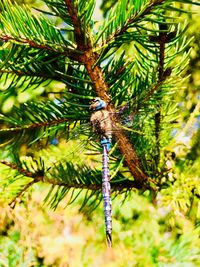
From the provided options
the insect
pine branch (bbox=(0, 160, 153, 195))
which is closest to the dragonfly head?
the insect

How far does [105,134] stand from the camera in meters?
0.44

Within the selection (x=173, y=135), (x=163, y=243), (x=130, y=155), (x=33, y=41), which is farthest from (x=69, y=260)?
(x=33, y=41)

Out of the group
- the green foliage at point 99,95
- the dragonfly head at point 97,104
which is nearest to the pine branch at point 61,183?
the green foliage at point 99,95

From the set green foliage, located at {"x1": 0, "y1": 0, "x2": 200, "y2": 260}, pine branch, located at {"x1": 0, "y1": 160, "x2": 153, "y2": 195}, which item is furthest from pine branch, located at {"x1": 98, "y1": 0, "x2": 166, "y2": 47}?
pine branch, located at {"x1": 0, "y1": 160, "x2": 153, "y2": 195}

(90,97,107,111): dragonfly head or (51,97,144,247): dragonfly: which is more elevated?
(90,97,107,111): dragonfly head

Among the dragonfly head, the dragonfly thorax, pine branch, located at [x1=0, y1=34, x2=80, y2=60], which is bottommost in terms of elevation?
the dragonfly thorax

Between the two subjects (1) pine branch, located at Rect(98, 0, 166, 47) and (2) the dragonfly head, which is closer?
(1) pine branch, located at Rect(98, 0, 166, 47)

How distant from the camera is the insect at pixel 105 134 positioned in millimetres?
403

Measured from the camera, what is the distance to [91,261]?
1.16 meters

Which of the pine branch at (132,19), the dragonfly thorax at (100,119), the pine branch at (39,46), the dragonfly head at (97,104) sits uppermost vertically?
the pine branch at (132,19)

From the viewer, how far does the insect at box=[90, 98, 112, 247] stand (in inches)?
15.8

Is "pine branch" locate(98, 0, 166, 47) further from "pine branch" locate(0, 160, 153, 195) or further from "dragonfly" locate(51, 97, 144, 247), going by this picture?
"pine branch" locate(0, 160, 153, 195)

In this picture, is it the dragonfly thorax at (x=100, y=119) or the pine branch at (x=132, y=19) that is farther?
the dragonfly thorax at (x=100, y=119)

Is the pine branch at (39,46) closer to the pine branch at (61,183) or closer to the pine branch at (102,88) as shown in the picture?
the pine branch at (102,88)
